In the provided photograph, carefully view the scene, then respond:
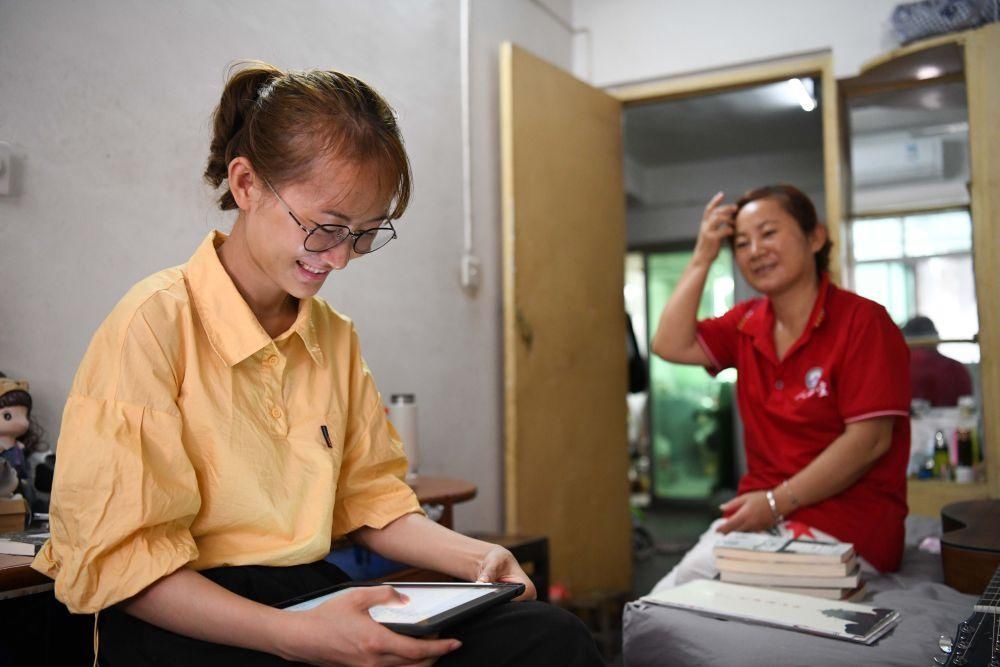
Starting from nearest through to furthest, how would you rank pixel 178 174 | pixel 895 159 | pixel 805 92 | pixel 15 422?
pixel 15 422
pixel 178 174
pixel 895 159
pixel 805 92

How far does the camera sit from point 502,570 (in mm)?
1202

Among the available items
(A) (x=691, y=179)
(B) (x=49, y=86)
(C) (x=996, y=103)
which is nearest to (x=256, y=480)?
(B) (x=49, y=86)

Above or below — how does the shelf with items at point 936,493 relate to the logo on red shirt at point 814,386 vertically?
below

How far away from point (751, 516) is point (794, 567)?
0.33 meters

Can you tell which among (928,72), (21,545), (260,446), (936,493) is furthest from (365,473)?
(928,72)

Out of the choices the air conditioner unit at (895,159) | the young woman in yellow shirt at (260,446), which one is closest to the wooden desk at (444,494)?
the young woman in yellow shirt at (260,446)

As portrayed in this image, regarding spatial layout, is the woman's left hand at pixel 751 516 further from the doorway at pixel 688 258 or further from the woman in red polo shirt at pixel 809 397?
the doorway at pixel 688 258

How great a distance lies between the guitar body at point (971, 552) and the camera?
5.50 feet

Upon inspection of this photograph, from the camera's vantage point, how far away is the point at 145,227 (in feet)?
6.26

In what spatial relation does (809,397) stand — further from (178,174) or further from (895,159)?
(895,159)

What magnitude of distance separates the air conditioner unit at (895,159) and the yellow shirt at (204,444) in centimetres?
285

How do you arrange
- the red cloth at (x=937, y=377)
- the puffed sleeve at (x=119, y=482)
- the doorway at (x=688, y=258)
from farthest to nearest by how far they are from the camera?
the doorway at (x=688, y=258) → the red cloth at (x=937, y=377) → the puffed sleeve at (x=119, y=482)

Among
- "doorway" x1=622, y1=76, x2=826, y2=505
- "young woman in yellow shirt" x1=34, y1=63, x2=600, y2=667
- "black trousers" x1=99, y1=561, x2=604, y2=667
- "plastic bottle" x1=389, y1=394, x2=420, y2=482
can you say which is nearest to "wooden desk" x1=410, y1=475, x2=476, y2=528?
"plastic bottle" x1=389, y1=394, x2=420, y2=482

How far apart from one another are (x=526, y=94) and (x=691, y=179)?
159 inches
